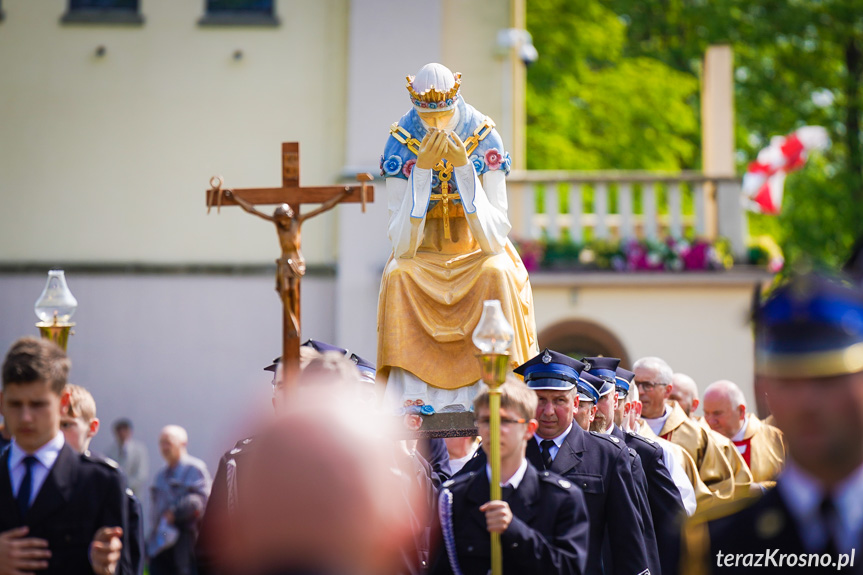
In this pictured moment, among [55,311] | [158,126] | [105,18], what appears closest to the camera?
[55,311]

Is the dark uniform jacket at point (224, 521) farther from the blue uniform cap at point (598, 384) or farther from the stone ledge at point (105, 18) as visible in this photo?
the stone ledge at point (105, 18)

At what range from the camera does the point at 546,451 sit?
6.08 m

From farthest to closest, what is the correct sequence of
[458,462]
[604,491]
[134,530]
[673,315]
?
[673,315] < [458,462] < [604,491] < [134,530]

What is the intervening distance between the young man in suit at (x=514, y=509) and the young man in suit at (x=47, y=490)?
1.29m

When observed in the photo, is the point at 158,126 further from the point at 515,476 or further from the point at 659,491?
the point at 515,476

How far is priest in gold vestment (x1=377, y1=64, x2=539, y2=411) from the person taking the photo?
7.29 m

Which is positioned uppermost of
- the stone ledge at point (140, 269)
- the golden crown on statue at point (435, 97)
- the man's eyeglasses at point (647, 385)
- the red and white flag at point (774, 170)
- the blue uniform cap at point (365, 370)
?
the red and white flag at point (774, 170)

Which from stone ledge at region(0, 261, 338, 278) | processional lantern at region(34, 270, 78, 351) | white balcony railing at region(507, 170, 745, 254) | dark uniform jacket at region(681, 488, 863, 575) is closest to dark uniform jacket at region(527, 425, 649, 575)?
processional lantern at region(34, 270, 78, 351)

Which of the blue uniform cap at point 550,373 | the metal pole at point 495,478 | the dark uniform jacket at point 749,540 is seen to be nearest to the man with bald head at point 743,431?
the blue uniform cap at point 550,373

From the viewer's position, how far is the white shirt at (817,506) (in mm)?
2846

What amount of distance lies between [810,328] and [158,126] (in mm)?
15347

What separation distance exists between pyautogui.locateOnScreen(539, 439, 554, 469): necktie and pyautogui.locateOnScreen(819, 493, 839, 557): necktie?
3.14 m

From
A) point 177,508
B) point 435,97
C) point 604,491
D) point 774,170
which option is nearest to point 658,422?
point 604,491

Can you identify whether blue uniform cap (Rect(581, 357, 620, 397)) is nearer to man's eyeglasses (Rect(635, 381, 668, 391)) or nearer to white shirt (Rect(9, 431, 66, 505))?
man's eyeglasses (Rect(635, 381, 668, 391))
